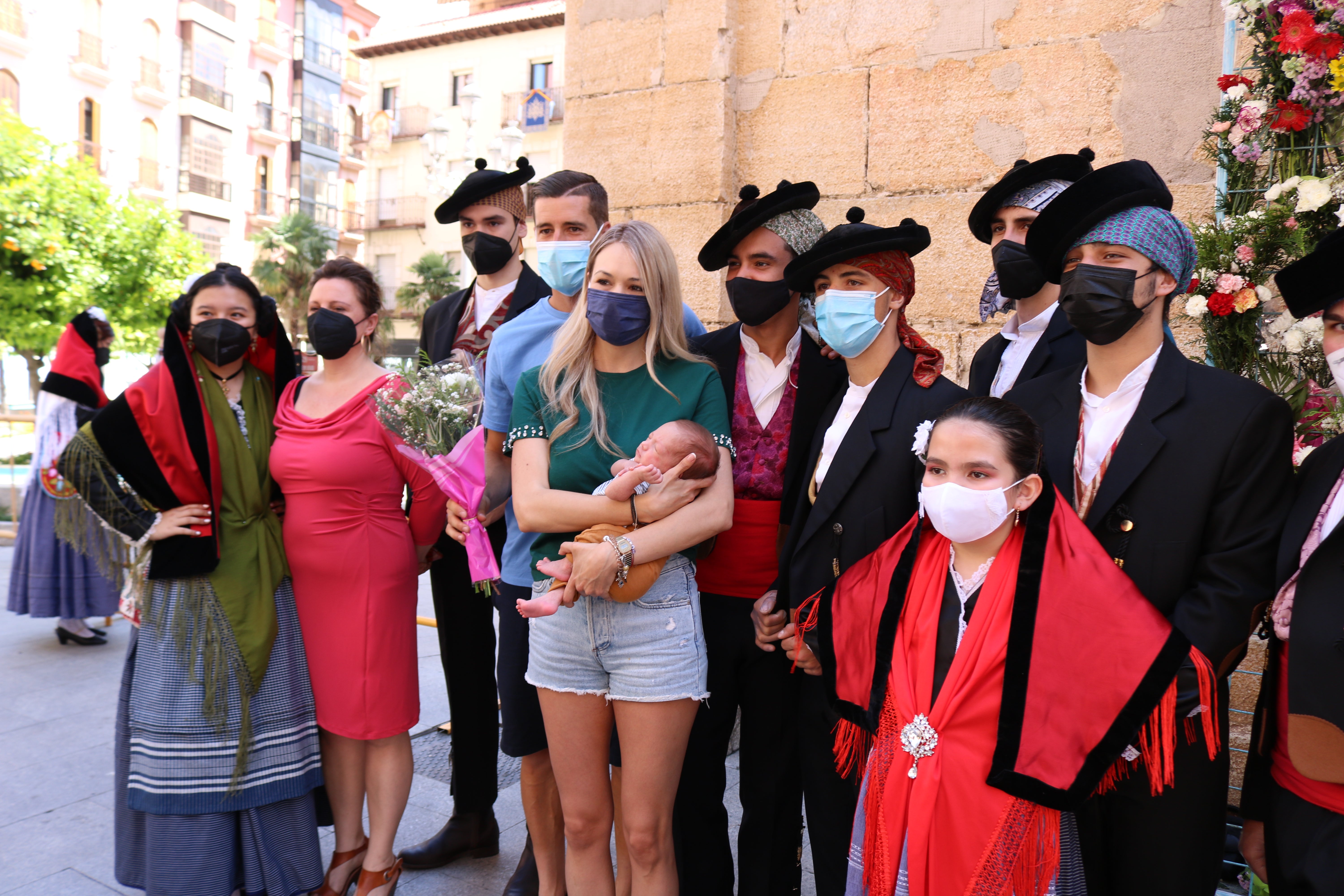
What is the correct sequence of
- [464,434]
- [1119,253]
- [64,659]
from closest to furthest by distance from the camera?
[1119,253]
[464,434]
[64,659]

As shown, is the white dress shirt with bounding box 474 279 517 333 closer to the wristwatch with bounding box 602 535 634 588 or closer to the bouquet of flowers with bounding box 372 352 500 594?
the bouquet of flowers with bounding box 372 352 500 594

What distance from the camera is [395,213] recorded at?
1502 inches

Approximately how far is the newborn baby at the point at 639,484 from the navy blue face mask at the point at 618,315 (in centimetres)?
31

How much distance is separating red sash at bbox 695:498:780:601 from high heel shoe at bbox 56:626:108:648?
5.25m

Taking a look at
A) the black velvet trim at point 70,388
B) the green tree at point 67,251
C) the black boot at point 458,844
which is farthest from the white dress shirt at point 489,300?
the green tree at point 67,251

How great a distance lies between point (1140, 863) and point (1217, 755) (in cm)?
29

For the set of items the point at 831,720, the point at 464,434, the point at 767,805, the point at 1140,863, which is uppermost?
the point at 464,434

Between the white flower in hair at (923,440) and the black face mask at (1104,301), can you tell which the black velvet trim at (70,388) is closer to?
the white flower in hair at (923,440)

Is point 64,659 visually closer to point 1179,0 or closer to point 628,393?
point 628,393

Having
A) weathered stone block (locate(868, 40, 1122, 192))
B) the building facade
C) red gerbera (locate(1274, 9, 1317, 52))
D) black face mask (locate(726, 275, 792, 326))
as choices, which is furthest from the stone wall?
the building facade

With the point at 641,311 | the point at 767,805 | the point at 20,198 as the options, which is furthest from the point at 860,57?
the point at 20,198

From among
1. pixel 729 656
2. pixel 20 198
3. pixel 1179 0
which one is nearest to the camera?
pixel 729 656

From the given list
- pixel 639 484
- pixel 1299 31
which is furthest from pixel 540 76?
pixel 639 484

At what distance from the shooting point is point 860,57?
179 inches
